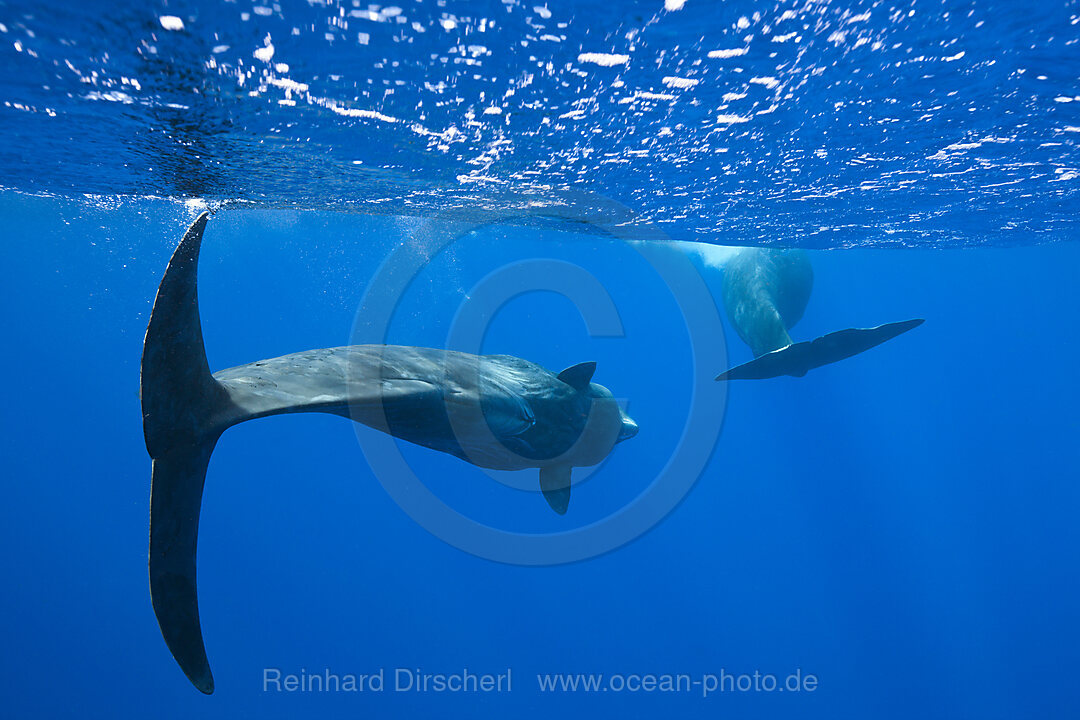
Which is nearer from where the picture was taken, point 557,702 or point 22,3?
point 22,3

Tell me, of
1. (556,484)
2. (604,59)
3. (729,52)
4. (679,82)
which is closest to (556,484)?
(556,484)

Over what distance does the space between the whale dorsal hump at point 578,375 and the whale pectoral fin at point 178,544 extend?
463 cm

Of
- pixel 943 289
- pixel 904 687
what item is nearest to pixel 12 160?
pixel 904 687

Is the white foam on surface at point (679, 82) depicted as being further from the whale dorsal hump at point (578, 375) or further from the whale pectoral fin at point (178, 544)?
the whale pectoral fin at point (178, 544)

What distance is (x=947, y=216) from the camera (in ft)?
55.0

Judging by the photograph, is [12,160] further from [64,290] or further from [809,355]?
[64,290]

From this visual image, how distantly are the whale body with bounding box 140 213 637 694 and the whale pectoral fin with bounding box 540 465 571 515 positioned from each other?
7.22 feet

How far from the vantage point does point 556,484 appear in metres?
8.50

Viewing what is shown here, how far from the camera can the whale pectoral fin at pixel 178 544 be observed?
331 cm

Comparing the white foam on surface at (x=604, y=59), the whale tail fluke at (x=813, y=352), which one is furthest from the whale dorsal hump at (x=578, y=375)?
the white foam on surface at (x=604, y=59)

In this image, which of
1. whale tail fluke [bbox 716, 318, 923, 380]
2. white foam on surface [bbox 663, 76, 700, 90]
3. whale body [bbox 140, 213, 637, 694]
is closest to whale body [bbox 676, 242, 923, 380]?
whale tail fluke [bbox 716, 318, 923, 380]

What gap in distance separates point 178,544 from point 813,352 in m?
10.2

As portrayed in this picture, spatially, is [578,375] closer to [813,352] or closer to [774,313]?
[813,352]

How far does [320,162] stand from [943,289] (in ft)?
244
